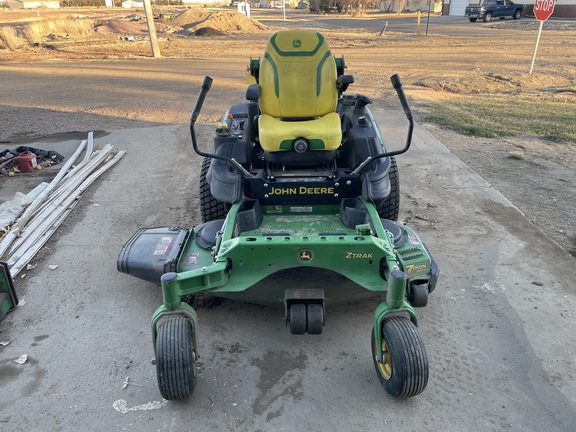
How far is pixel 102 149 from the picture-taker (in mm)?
7156

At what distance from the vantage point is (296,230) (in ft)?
11.9

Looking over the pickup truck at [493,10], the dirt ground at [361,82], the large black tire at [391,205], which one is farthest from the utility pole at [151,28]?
the pickup truck at [493,10]

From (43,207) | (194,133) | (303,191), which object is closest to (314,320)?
(303,191)

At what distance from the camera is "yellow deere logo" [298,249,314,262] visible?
2.85 m

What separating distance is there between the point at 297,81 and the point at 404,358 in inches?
103

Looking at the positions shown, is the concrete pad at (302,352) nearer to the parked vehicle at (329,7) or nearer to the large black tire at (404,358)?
the large black tire at (404,358)

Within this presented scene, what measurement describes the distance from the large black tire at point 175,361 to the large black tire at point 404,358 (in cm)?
110

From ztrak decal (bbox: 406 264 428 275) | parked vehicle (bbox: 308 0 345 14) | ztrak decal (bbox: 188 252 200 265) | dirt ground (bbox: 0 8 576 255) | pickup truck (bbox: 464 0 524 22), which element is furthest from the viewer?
parked vehicle (bbox: 308 0 345 14)

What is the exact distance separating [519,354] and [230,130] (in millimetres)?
2966

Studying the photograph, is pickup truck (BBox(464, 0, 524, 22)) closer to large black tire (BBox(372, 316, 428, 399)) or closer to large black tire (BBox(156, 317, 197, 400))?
large black tire (BBox(372, 316, 428, 399))

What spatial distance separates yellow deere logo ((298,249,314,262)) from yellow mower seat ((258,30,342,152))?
1588 millimetres

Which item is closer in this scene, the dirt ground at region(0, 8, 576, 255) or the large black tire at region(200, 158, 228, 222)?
the large black tire at region(200, 158, 228, 222)

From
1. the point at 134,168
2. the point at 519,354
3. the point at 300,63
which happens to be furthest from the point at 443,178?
the point at 134,168

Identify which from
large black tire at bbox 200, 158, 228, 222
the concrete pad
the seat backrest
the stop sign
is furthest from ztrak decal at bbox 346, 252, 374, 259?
the stop sign
